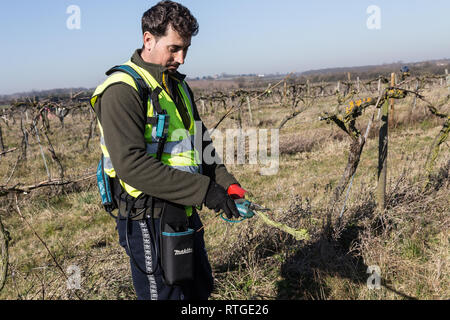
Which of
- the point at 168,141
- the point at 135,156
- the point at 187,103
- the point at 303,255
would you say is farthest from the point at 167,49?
the point at 303,255

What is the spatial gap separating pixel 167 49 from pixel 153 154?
58 cm

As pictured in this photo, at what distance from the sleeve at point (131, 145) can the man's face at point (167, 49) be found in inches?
13.4

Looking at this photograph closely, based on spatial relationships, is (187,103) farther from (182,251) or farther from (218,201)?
(182,251)

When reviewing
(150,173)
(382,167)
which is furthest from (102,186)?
(382,167)

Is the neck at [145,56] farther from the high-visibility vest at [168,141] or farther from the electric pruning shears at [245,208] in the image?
the electric pruning shears at [245,208]

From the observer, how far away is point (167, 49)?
1.80m

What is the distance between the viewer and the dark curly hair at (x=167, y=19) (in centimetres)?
173

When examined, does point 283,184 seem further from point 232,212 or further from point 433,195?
point 232,212

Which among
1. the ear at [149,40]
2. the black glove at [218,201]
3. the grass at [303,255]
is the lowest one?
the grass at [303,255]

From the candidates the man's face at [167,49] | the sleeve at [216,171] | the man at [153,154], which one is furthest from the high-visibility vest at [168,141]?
the sleeve at [216,171]

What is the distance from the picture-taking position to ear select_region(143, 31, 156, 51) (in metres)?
1.80

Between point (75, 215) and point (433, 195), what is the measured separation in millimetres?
5316

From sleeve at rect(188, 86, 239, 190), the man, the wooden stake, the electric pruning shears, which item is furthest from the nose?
the wooden stake

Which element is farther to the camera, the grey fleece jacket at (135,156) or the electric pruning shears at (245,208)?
the electric pruning shears at (245,208)
